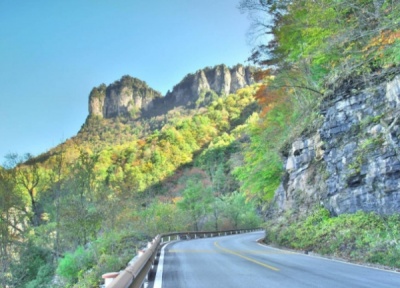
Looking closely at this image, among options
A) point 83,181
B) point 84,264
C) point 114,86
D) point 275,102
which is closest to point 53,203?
point 83,181

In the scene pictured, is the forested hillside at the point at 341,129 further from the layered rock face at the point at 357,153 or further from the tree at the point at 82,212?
the tree at the point at 82,212

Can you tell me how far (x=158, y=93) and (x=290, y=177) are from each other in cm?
17245

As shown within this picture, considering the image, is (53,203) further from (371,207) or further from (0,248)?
(371,207)

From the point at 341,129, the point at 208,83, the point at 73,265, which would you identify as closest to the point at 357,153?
the point at 341,129

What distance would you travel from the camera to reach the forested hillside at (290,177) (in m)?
12.1

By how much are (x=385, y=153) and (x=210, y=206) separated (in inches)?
1493

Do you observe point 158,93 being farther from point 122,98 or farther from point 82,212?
point 82,212

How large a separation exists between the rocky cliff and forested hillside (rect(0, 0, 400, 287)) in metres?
117

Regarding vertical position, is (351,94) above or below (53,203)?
above

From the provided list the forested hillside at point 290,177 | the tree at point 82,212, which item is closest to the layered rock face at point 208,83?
the forested hillside at point 290,177

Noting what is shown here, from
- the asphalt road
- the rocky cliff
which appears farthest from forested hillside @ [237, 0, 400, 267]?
the rocky cliff

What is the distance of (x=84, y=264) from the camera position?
20.1 m

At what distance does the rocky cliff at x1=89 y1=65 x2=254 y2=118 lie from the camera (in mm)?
167250

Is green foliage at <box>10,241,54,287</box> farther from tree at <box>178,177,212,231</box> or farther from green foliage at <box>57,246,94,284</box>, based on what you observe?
tree at <box>178,177,212,231</box>
